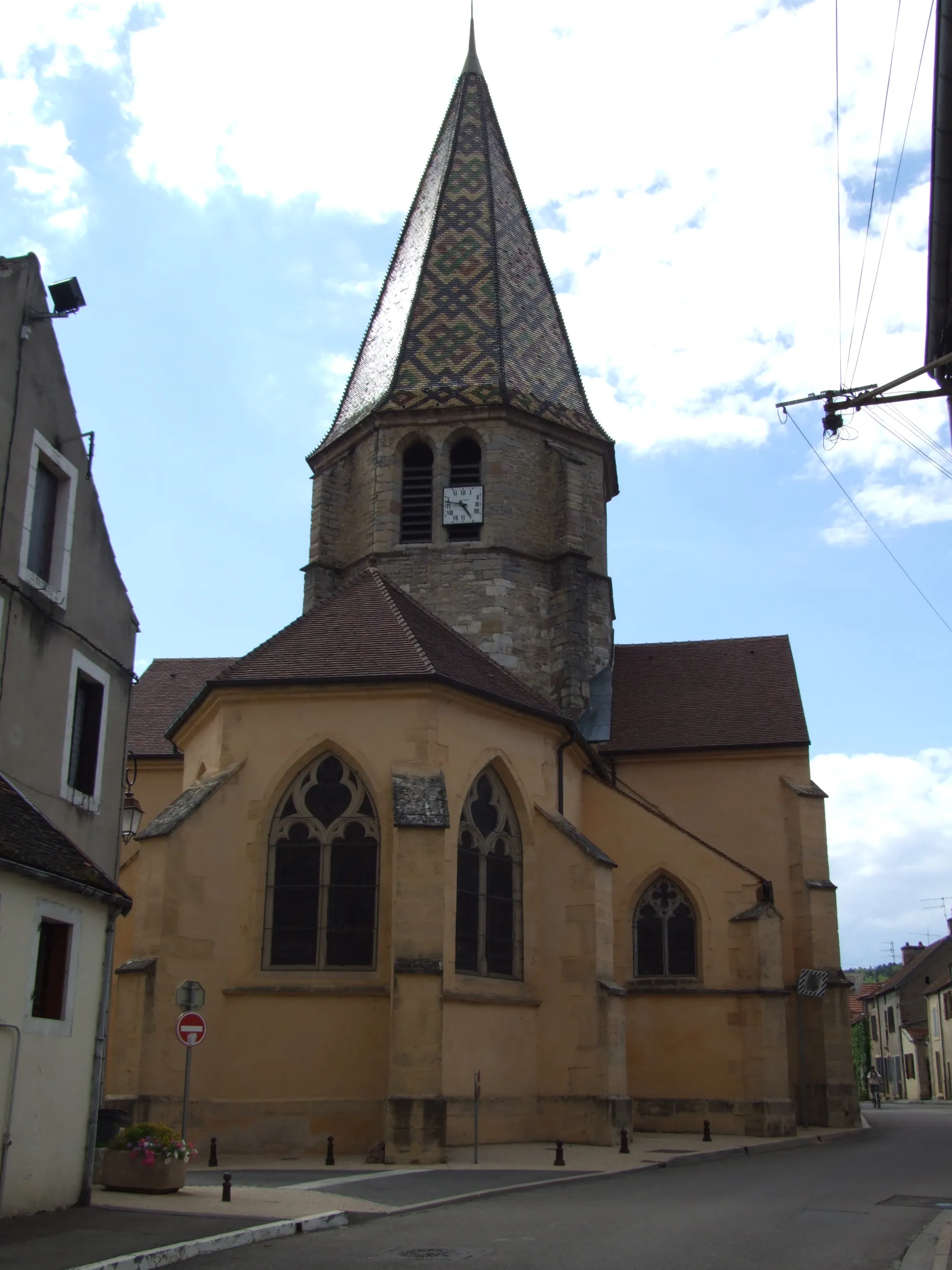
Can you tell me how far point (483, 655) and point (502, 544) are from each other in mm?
3810

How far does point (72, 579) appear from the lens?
13.7m

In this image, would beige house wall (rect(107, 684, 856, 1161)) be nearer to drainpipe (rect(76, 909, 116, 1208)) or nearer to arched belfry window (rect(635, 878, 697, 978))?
arched belfry window (rect(635, 878, 697, 978))

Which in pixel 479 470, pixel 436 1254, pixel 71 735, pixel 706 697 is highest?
pixel 479 470

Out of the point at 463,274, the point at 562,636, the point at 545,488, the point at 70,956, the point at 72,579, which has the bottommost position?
the point at 70,956

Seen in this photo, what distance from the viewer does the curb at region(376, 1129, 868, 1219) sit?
37.1 ft

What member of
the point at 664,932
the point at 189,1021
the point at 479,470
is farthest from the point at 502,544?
the point at 189,1021

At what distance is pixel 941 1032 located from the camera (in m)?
55.8

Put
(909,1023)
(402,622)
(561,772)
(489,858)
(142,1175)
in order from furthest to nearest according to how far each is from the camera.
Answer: (909,1023), (561,772), (402,622), (489,858), (142,1175)

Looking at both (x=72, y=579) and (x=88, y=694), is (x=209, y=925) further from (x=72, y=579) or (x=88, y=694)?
(x=72, y=579)

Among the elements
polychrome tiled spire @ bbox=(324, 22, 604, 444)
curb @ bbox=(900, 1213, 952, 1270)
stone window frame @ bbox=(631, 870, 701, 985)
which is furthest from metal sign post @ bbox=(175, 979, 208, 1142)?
polychrome tiled spire @ bbox=(324, 22, 604, 444)

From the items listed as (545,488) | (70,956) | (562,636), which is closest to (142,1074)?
(70,956)

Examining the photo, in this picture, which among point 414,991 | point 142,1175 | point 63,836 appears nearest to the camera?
point 63,836

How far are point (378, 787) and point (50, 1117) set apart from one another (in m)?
8.11

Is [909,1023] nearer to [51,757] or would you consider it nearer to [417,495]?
[417,495]
